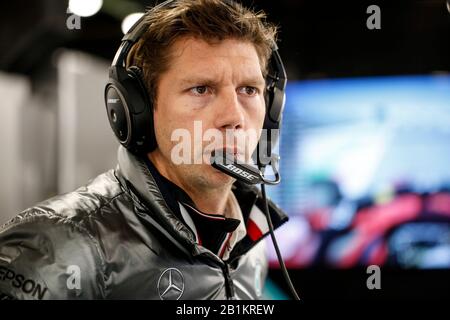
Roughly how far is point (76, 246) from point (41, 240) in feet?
0.17

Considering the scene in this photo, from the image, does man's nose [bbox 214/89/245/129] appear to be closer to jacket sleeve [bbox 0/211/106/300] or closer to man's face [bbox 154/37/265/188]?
man's face [bbox 154/37/265/188]

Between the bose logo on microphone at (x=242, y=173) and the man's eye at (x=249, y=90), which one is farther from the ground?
the man's eye at (x=249, y=90)

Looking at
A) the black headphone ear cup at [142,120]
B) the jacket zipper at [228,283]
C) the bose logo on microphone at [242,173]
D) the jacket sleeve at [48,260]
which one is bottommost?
the jacket zipper at [228,283]

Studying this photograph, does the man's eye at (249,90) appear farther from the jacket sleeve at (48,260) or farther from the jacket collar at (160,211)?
the jacket sleeve at (48,260)

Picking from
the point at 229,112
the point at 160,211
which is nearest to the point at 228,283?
the point at 160,211

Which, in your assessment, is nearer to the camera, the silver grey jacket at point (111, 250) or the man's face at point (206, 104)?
the silver grey jacket at point (111, 250)

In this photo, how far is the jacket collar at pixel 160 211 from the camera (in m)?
1.01

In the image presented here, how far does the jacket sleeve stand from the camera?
0.86 m

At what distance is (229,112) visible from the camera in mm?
1011

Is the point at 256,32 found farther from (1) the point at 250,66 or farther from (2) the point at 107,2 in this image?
(2) the point at 107,2

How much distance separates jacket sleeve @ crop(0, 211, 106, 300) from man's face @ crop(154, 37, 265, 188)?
0.74 feet

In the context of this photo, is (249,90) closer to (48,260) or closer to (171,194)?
(171,194)

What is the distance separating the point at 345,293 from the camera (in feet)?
9.80

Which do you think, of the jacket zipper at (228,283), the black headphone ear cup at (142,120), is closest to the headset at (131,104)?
the black headphone ear cup at (142,120)
